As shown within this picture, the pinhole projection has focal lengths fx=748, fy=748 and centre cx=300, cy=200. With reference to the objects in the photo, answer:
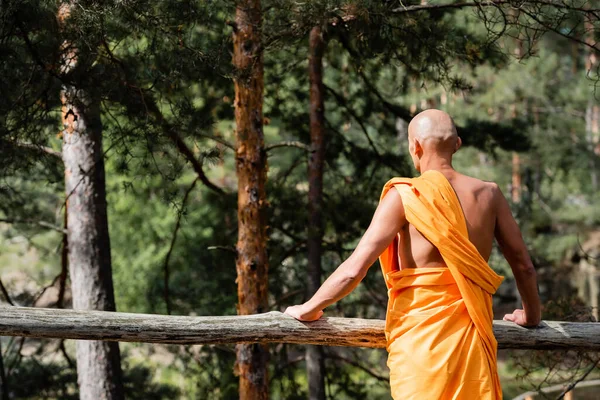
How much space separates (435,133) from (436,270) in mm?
571

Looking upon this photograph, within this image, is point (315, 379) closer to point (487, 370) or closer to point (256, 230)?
point (256, 230)

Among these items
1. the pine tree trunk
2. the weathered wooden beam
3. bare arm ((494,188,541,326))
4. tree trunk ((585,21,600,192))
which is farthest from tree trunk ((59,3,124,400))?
A: tree trunk ((585,21,600,192))

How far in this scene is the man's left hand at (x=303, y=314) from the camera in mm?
3398

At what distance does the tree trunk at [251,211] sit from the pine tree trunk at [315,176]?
2.12m

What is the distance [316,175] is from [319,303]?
4.86 m

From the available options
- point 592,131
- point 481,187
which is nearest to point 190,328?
point 481,187

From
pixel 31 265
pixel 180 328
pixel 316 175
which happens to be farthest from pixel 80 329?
pixel 31 265

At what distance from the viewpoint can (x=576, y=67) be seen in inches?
907

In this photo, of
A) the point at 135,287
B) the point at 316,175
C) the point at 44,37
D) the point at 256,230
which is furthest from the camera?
the point at 135,287

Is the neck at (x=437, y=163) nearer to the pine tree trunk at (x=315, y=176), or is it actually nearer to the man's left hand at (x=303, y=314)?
the man's left hand at (x=303, y=314)

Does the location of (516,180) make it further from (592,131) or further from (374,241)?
(374,241)

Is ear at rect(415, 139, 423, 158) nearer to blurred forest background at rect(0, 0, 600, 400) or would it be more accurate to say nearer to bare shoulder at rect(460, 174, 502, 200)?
bare shoulder at rect(460, 174, 502, 200)

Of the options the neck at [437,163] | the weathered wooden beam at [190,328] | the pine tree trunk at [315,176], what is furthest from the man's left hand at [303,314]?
the pine tree trunk at [315,176]

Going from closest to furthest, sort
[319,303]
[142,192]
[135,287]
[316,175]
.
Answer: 1. [319,303]
2. [316,175]
3. [135,287]
4. [142,192]
